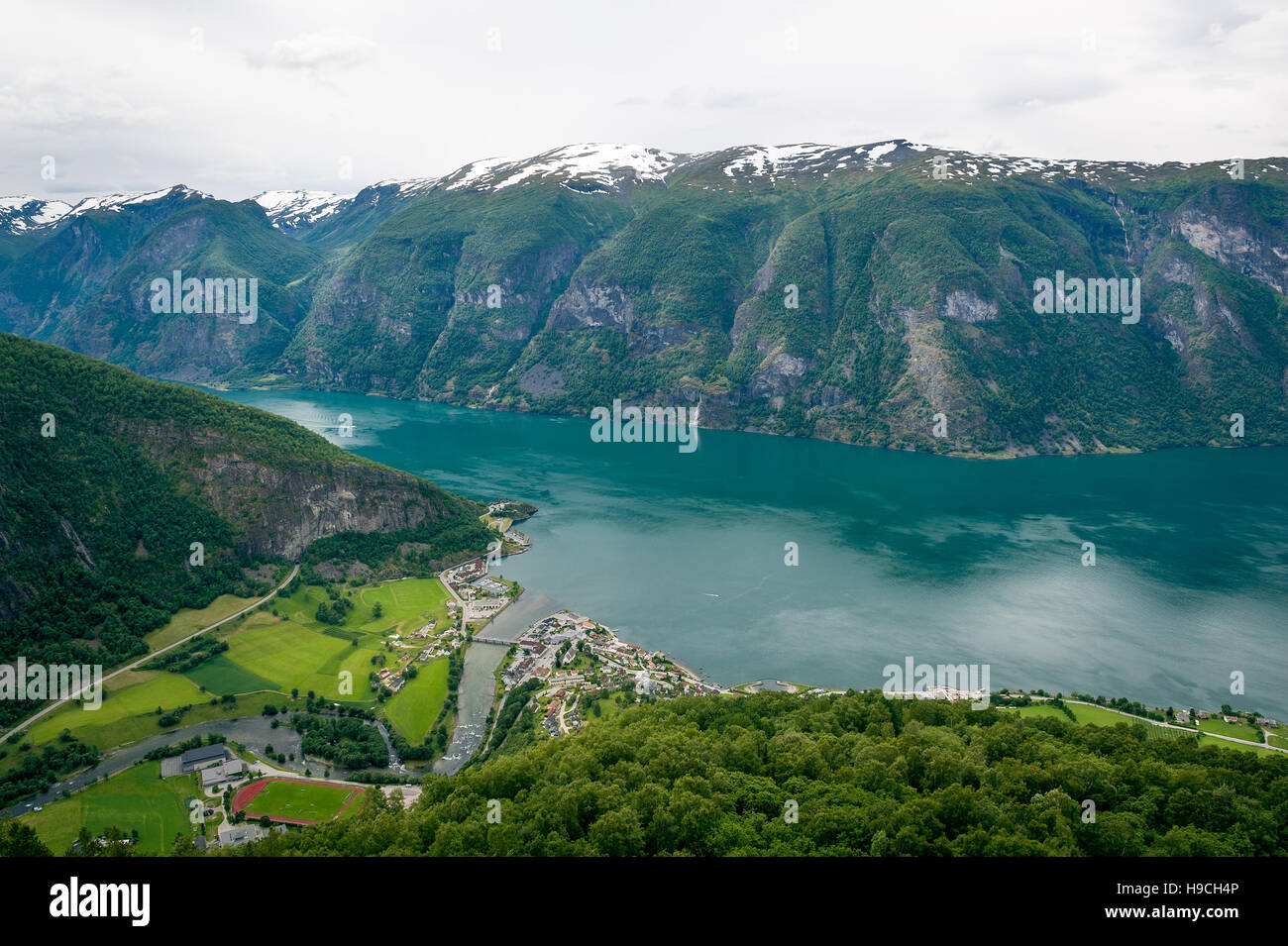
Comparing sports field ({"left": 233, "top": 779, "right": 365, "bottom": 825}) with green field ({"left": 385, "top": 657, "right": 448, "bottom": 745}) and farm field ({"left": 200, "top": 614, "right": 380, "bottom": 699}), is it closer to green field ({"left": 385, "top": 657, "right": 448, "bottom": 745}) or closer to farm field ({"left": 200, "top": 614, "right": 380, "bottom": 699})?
green field ({"left": 385, "top": 657, "right": 448, "bottom": 745})

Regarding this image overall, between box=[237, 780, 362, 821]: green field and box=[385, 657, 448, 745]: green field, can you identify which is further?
box=[385, 657, 448, 745]: green field

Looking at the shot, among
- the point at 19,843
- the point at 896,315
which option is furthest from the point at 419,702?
the point at 896,315

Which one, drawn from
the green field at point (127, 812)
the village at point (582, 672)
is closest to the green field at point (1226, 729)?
the village at point (582, 672)

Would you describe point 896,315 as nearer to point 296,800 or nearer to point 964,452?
point 964,452

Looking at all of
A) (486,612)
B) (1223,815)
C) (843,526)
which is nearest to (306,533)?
(486,612)

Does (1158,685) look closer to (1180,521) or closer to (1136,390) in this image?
(1180,521)

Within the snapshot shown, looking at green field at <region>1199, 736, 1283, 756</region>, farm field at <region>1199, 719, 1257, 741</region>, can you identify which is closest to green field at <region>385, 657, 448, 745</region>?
green field at <region>1199, 736, 1283, 756</region>
